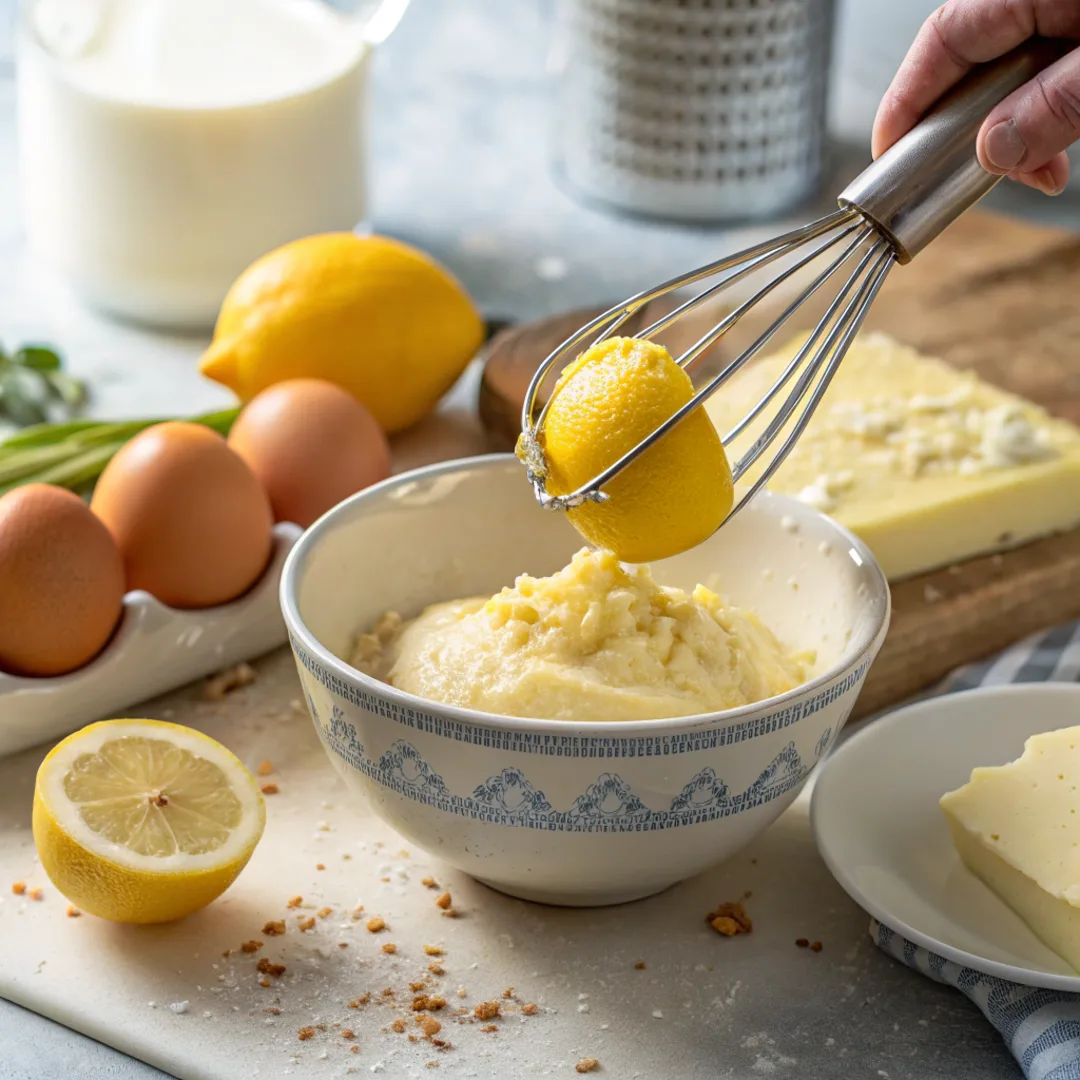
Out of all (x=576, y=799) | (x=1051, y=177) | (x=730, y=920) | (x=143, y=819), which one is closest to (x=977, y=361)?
(x=1051, y=177)

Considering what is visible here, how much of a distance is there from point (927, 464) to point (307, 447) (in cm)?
63

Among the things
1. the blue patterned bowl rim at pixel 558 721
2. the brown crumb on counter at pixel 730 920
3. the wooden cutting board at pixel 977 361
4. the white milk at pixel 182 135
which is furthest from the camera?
the white milk at pixel 182 135

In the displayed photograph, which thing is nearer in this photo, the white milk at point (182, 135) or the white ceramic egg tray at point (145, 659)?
the white ceramic egg tray at point (145, 659)

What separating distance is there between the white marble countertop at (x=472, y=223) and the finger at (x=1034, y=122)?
0.58 metres

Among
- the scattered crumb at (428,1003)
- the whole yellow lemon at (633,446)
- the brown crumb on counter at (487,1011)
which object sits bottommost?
the scattered crumb at (428,1003)

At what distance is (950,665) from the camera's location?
1.50 meters

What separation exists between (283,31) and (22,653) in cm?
104

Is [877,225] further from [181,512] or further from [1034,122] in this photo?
[181,512]

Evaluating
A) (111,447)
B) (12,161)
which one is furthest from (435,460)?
(12,161)

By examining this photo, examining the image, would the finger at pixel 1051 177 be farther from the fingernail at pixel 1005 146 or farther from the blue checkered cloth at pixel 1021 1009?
the blue checkered cloth at pixel 1021 1009

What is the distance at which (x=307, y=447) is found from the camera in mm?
1523

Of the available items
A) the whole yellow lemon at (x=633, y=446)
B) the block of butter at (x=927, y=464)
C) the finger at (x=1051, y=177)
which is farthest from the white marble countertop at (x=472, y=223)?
the finger at (x=1051, y=177)

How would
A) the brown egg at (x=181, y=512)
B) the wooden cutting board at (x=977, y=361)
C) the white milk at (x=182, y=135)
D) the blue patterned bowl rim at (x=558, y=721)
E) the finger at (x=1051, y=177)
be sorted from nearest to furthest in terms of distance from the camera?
the blue patterned bowl rim at (x=558, y=721) → the finger at (x=1051, y=177) → the brown egg at (x=181, y=512) → the wooden cutting board at (x=977, y=361) → the white milk at (x=182, y=135)

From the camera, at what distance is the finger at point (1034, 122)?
104 cm
